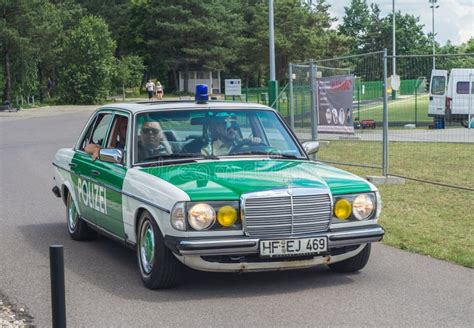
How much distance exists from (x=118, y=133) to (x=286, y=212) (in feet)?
8.38

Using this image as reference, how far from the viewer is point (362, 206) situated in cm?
666

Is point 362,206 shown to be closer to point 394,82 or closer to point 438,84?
point 394,82

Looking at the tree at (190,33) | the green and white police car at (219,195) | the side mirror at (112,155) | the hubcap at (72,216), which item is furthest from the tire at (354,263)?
the tree at (190,33)

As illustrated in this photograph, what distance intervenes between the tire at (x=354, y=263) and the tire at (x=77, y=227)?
10.1 feet

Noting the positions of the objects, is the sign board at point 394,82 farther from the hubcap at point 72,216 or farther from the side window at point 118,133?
the side window at point 118,133

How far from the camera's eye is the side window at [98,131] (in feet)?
28.3

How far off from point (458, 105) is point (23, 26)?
131 feet

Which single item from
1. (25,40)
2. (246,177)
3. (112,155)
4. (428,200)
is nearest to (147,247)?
(246,177)

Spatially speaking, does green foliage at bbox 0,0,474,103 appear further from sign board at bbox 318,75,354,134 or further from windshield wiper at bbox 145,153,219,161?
windshield wiper at bbox 145,153,219,161

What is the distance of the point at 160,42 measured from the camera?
7550cm

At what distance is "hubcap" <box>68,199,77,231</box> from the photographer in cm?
895

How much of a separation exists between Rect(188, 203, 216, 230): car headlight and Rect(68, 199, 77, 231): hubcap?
314 centimetres

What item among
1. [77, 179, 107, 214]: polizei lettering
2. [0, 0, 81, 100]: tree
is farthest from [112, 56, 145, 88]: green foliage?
[77, 179, 107, 214]: polizei lettering

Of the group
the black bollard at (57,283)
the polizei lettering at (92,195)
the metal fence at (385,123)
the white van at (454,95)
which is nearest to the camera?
the black bollard at (57,283)
